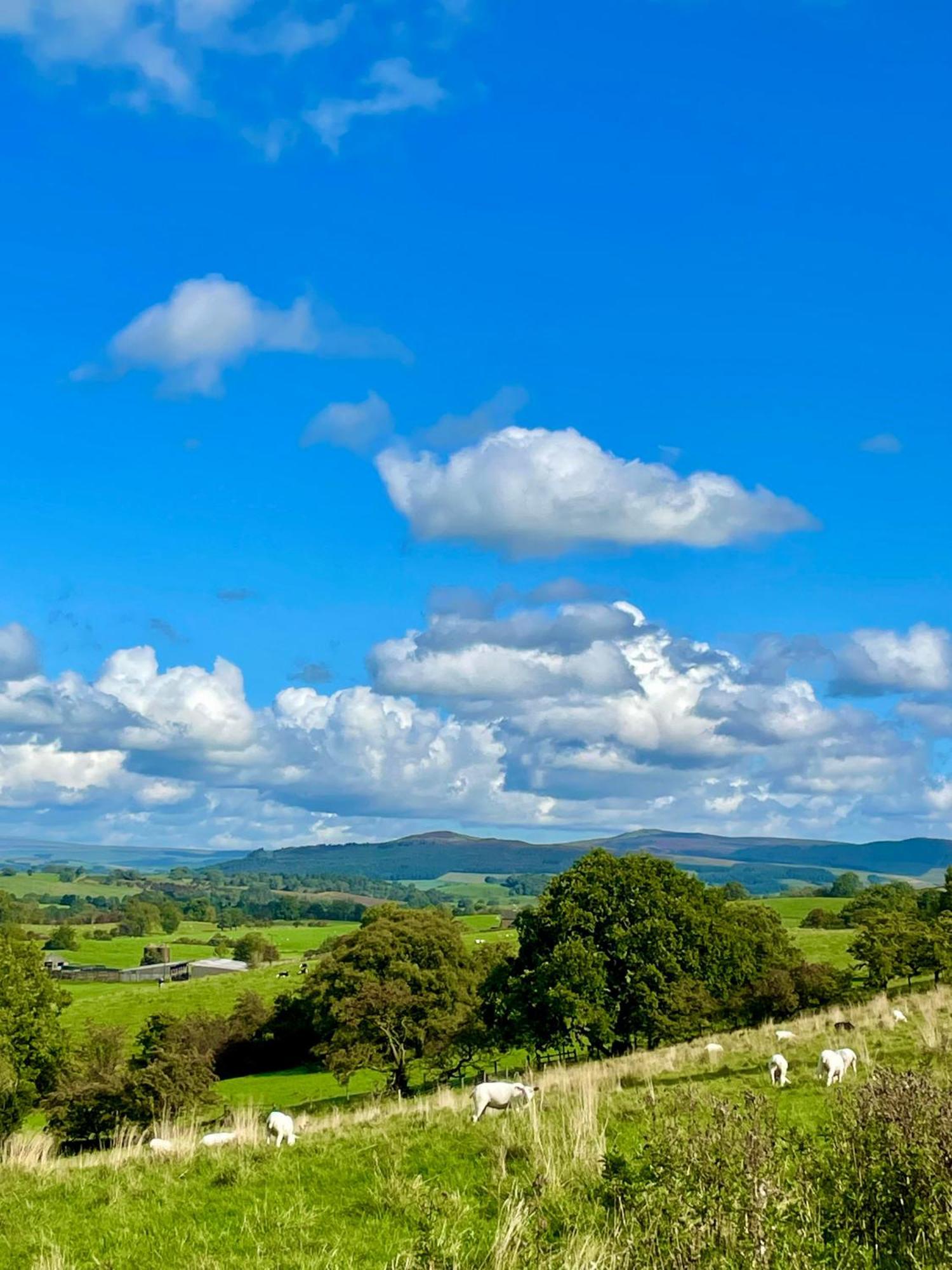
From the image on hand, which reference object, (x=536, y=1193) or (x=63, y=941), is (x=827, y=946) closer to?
(x=536, y=1193)

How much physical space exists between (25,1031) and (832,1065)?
155 ft

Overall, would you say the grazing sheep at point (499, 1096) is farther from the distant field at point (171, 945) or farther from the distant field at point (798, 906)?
the distant field at point (171, 945)

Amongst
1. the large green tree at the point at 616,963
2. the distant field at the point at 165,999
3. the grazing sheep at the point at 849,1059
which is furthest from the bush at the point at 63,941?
the grazing sheep at the point at 849,1059

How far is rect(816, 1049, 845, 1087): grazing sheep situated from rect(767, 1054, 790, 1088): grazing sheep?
70 cm

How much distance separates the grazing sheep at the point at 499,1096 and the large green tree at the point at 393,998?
3596 cm

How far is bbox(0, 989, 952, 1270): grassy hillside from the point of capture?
7.49 metres

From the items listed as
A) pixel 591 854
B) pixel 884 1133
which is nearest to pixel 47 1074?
pixel 591 854

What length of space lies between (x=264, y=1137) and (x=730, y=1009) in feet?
143

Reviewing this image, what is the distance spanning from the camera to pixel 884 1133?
865cm

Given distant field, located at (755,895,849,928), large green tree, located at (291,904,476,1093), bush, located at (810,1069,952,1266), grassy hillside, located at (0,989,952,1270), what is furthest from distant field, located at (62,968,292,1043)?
bush, located at (810,1069,952,1266)

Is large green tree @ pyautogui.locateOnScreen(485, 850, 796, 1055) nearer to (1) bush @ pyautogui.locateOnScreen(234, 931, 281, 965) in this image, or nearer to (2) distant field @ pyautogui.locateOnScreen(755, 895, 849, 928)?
(2) distant field @ pyautogui.locateOnScreen(755, 895, 849, 928)

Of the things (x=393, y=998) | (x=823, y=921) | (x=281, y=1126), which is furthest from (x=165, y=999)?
(x=281, y=1126)

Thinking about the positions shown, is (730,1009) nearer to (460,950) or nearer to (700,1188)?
(460,950)

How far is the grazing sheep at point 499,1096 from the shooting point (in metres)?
16.5
